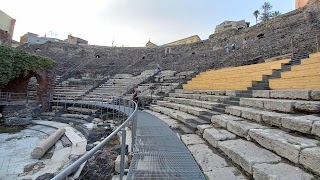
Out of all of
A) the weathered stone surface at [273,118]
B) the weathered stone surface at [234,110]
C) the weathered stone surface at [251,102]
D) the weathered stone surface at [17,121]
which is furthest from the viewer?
the weathered stone surface at [17,121]

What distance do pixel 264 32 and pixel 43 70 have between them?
20361 millimetres

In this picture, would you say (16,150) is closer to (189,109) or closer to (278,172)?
(189,109)

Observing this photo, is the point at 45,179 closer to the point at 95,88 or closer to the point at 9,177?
the point at 9,177

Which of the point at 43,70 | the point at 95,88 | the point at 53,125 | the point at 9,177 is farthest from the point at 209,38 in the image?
the point at 9,177

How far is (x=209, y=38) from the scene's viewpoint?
24.9 meters

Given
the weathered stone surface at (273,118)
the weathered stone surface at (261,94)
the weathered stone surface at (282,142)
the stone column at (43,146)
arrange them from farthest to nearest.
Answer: the stone column at (43,146) → the weathered stone surface at (261,94) → the weathered stone surface at (273,118) → the weathered stone surface at (282,142)

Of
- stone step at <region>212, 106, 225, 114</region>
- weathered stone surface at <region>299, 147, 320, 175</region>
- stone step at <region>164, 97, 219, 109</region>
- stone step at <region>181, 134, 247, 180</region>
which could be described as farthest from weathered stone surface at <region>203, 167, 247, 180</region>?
stone step at <region>164, 97, 219, 109</region>

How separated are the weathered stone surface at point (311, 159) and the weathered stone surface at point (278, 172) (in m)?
0.08

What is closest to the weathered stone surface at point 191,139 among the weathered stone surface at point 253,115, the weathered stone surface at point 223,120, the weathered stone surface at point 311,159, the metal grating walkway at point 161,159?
the metal grating walkway at point 161,159

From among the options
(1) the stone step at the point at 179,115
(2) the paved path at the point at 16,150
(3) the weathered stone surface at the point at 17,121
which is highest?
(1) the stone step at the point at 179,115

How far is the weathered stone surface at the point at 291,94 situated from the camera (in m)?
3.61

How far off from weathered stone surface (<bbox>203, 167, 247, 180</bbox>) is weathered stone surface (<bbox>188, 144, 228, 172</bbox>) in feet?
0.33

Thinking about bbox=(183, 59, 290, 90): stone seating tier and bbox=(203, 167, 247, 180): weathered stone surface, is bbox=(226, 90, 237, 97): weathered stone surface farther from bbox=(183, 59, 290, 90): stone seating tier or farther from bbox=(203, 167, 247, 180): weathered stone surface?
bbox=(203, 167, 247, 180): weathered stone surface

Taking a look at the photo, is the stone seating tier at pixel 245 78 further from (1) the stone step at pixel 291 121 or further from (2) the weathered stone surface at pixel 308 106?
(2) the weathered stone surface at pixel 308 106
